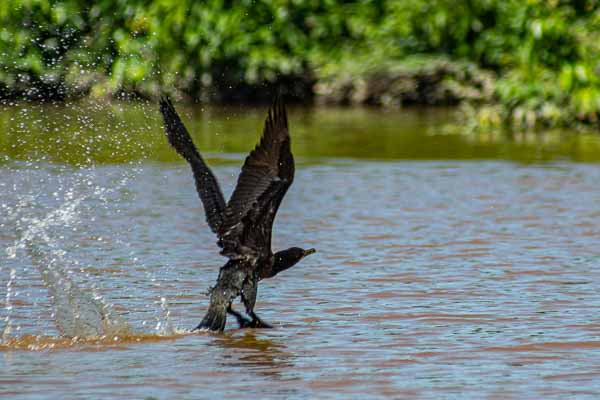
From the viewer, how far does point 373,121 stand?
642 inches

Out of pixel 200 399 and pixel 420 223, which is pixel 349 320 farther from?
pixel 420 223

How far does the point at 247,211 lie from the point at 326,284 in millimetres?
1437

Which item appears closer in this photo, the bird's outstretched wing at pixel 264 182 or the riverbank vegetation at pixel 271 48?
the bird's outstretched wing at pixel 264 182

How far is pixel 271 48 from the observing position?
18.5 meters

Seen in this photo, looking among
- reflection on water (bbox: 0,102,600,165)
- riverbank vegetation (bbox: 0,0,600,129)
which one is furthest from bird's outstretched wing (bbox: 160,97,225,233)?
riverbank vegetation (bbox: 0,0,600,129)

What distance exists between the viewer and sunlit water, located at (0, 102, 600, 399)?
5.15 meters

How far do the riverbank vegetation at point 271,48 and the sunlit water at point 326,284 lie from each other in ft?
14.8

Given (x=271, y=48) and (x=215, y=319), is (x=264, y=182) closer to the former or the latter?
(x=215, y=319)

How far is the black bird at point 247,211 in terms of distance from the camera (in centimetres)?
560

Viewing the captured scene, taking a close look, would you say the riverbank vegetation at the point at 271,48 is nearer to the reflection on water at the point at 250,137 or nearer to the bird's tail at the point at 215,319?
the reflection on water at the point at 250,137

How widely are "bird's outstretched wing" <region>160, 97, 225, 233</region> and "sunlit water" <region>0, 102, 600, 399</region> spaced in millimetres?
525

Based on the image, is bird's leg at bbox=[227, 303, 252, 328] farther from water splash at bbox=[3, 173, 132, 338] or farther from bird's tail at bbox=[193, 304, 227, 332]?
water splash at bbox=[3, 173, 132, 338]

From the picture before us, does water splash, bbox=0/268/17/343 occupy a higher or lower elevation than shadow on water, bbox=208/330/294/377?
higher

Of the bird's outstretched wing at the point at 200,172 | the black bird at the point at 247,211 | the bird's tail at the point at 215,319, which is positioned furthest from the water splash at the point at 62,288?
the bird's outstretched wing at the point at 200,172
